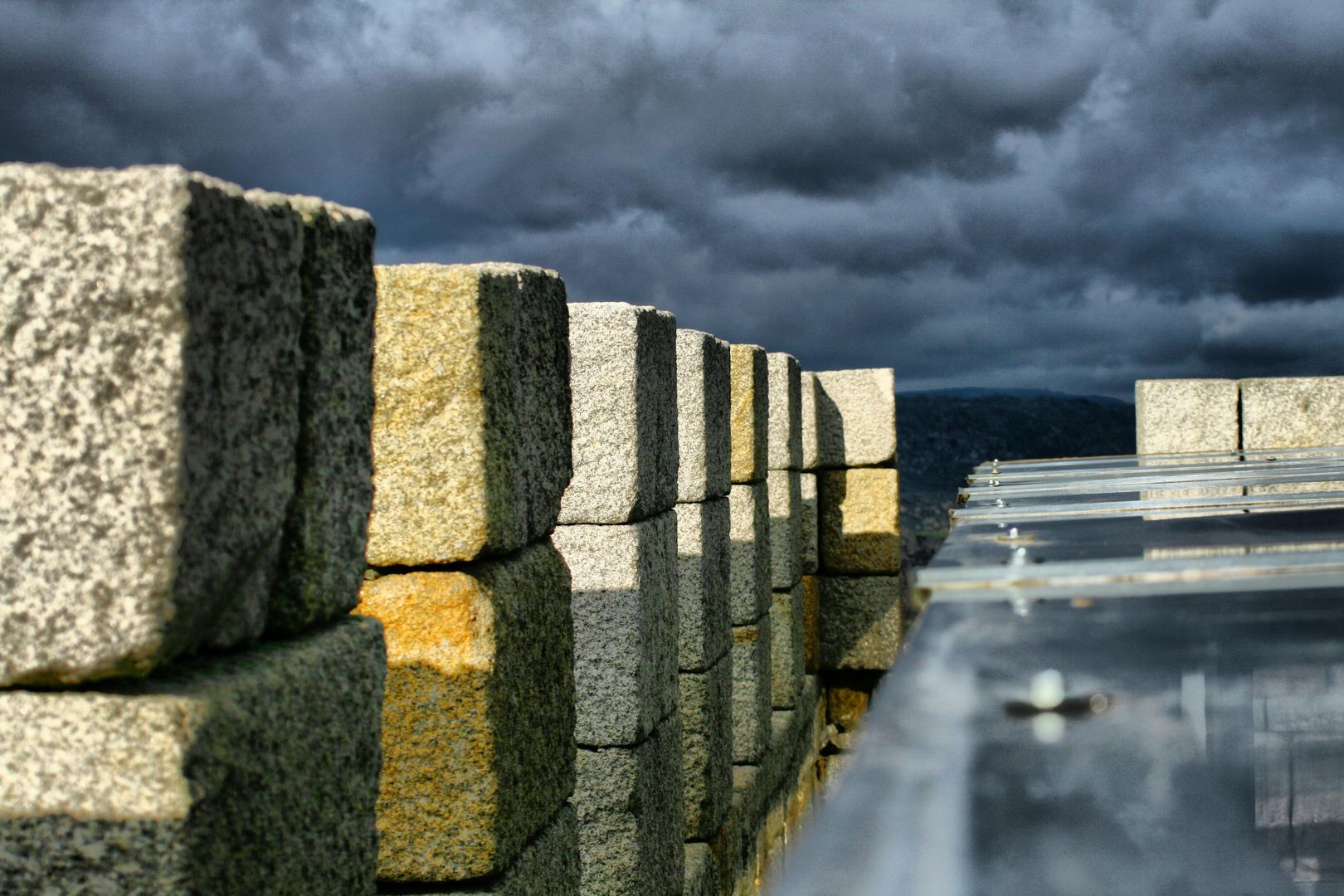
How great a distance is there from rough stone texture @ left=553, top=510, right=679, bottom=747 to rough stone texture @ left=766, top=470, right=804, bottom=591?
14.0 ft

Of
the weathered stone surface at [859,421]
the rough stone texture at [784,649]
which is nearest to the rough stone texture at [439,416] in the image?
the rough stone texture at [784,649]

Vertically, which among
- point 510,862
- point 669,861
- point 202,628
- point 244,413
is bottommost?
point 669,861

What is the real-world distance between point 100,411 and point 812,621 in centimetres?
900

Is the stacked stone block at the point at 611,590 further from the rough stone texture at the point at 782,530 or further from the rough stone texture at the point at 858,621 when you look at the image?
the rough stone texture at the point at 858,621

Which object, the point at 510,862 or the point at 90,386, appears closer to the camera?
the point at 90,386

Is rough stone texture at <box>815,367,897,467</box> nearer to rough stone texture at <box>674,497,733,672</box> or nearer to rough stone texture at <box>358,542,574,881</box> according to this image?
rough stone texture at <box>674,497,733,672</box>

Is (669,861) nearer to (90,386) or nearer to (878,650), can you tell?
(90,386)

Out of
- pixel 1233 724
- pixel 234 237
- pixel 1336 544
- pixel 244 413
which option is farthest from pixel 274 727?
pixel 1336 544

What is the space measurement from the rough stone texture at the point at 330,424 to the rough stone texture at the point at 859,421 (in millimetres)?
8435

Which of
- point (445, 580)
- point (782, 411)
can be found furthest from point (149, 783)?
point (782, 411)

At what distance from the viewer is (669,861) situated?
198 inches

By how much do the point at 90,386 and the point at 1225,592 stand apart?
1.97 metres

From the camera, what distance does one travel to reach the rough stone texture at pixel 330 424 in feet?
6.57

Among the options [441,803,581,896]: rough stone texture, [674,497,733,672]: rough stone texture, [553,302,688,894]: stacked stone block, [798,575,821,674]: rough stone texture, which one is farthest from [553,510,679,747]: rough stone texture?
[798,575,821,674]: rough stone texture
